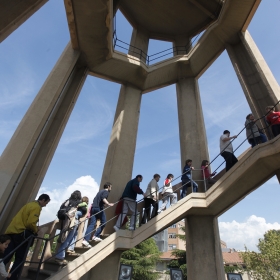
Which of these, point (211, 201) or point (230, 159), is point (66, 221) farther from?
point (230, 159)

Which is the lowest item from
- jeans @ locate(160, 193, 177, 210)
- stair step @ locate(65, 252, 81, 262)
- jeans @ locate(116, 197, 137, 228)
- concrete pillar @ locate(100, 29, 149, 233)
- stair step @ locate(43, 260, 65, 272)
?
stair step @ locate(43, 260, 65, 272)

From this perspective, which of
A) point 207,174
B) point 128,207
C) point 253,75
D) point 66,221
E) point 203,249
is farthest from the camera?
point 253,75

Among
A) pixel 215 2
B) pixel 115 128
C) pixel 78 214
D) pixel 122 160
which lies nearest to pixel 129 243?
pixel 78 214

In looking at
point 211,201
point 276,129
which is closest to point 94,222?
point 211,201

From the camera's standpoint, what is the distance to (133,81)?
11.1 meters

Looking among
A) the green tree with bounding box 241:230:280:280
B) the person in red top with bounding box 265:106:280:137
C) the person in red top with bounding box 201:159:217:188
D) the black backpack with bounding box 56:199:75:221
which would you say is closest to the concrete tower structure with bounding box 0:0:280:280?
the person in red top with bounding box 201:159:217:188

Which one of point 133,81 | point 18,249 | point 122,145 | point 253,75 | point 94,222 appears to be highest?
point 133,81

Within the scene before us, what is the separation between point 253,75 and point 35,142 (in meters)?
8.15

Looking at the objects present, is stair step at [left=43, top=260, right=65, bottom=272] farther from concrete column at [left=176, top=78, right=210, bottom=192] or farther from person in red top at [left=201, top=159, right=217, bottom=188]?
concrete column at [left=176, top=78, right=210, bottom=192]

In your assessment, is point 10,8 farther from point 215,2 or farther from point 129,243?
point 215,2

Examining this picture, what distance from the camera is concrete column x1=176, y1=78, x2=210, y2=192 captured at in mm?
8945

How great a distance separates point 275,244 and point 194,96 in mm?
19139

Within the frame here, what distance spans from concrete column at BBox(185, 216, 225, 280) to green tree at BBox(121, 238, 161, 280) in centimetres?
1730

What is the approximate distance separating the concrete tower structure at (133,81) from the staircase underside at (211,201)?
117 millimetres
